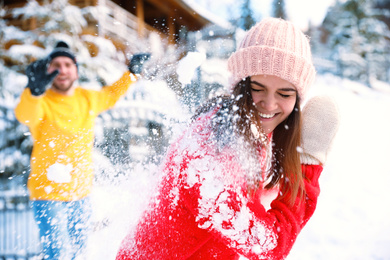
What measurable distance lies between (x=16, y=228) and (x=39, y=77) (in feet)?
8.13

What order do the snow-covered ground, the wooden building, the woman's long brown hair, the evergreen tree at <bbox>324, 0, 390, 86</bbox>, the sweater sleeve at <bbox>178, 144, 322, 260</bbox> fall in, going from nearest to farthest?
the sweater sleeve at <bbox>178, 144, 322, 260</bbox>, the woman's long brown hair, the snow-covered ground, the wooden building, the evergreen tree at <bbox>324, 0, 390, 86</bbox>

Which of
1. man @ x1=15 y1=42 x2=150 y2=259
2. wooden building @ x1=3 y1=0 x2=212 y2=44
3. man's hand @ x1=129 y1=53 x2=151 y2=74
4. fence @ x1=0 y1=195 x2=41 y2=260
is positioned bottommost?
fence @ x1=0 y1=195 x2=41 y2=260

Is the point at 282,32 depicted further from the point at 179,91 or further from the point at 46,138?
the point at 46,138

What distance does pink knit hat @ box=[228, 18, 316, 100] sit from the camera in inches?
48.7

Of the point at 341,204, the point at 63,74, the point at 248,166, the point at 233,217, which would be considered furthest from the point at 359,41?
the point at 233,217

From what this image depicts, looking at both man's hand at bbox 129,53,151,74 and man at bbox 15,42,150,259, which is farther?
man's hand at bbox 129,53,151,74

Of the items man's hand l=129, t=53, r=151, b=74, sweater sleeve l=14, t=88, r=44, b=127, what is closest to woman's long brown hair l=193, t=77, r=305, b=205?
man's hand l=129, t=53, r=151, b=74

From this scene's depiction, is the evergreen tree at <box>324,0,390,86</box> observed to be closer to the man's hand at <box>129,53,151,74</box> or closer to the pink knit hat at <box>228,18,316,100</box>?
the man's hand at <box>129,53,151,74</box>

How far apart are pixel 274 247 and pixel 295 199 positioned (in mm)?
196

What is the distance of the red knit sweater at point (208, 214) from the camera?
0.93 m

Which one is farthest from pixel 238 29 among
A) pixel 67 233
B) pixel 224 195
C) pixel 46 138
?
pixel 224 195

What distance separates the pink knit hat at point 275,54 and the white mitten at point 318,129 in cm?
11

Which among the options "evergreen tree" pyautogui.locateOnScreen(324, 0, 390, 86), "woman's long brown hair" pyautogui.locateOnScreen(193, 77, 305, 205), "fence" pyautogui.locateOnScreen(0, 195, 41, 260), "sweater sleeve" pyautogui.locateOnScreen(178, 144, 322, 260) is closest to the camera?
"sweater sleeve" pyautogui.locateOnScreen(178, 144, 322, 260)

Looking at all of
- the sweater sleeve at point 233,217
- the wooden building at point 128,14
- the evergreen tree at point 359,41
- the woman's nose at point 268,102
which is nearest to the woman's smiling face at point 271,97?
the woman's nose at point 268,102
